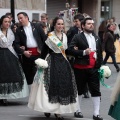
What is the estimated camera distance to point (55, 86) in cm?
830

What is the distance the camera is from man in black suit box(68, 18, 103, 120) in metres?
8.41

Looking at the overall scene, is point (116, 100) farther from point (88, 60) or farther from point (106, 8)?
point (106, 8)

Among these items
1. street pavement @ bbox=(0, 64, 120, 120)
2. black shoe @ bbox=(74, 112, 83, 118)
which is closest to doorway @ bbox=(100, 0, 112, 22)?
street pavement @ bbox=(0, 64, 120, 120)

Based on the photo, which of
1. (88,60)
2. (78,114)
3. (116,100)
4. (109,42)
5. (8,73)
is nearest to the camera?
(116,100)

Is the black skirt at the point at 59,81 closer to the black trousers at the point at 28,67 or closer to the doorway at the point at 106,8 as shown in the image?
the black trousers at the point at 28,67

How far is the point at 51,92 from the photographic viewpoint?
8.28 metres

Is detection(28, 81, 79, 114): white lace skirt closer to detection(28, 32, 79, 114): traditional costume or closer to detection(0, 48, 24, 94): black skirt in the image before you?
detection(28, 32, 79, 114): traditional costume

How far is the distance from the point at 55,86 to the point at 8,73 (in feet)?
6.14

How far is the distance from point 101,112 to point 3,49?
2360 millimetres

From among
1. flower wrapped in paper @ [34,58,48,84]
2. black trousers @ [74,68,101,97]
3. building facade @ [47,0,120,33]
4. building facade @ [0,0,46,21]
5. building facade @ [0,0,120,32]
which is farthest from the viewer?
building facade @ [47,0,120,33]

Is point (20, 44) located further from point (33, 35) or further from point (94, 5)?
point (94, 5)

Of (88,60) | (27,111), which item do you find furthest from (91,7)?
(88,60)

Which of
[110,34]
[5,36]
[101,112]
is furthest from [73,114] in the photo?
[110,34]

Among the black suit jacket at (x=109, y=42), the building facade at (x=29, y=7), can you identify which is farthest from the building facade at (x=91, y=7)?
the black suit jacket at (x=109, y=42)
